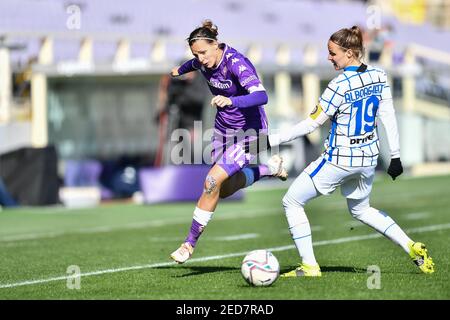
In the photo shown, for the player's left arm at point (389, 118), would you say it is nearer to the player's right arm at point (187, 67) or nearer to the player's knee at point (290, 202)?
the player's knee at point (290, 202)

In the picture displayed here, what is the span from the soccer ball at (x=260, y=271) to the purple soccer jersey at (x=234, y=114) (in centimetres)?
123

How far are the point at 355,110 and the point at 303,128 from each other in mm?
420

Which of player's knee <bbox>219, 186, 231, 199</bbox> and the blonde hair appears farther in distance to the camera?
player's knee <bbox>219, 186, 231, 199</bbox>

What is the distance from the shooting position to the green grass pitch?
7711mm

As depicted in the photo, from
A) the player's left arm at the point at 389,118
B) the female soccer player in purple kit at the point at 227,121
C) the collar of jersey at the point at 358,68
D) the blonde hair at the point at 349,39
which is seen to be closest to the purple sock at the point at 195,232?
the female soccer player in purple kit at the point at 227,121

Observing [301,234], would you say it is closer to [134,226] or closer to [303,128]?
[303,128]

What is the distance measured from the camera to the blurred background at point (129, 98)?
20344mm

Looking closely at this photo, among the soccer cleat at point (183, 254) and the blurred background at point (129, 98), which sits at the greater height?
the blurred background at point (129, 98)

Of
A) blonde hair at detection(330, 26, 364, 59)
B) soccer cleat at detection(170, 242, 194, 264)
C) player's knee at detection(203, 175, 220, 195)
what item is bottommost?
soccer cleat at detection(170, 242, 194, 264)

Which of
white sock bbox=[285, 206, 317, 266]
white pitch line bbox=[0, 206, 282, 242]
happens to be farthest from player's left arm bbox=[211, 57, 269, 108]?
white pitch line bbox=[0, 206, 282, 242]

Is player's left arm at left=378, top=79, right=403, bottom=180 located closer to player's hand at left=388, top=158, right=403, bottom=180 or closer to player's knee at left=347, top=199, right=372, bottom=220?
player's hand at left=388, top=158, right=403, bottom=180

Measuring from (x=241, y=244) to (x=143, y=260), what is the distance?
2.06 m

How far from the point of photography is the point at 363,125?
26.9 feet

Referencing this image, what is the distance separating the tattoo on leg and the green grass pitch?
696 mm
